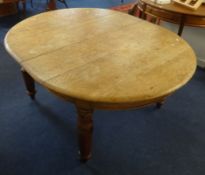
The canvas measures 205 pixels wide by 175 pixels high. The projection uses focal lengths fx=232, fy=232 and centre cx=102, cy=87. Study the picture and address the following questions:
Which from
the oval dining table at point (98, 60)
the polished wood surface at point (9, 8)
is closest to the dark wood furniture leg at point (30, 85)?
the oval dining table at point (98, 60)

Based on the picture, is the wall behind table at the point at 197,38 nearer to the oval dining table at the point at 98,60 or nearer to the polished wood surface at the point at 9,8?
the oval dining table at the point at 98,60

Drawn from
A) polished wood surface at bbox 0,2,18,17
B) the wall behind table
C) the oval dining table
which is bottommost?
polished wood surface at bbox 0,2,18,17

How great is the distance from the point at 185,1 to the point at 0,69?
5.90ft

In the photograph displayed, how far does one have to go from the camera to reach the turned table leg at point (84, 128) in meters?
1.10

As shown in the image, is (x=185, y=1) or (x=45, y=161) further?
(x=185, y=1)

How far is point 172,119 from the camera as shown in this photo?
1800 millimetres

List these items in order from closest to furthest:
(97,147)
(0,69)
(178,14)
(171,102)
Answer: (97,147), (178,14), (171,102), (0,69)

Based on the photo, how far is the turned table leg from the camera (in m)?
1.10

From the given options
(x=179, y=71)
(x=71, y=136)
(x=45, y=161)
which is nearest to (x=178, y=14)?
(x=179, y=71)

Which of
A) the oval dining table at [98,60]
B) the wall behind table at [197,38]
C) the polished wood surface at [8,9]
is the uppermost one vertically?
the oval dining table at [98,60]

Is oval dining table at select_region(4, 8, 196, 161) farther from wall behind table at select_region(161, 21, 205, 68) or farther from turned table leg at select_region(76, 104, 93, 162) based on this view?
wall behind table at select_region(161, 21, 205, 68)

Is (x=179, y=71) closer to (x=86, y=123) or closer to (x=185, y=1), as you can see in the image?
(x=86, y=123)

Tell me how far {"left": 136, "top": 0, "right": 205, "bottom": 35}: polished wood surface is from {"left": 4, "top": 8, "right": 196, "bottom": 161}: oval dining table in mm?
331

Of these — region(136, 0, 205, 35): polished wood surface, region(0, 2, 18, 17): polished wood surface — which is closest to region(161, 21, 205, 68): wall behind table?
region(136, 0, 205, 35): polished wood surface
